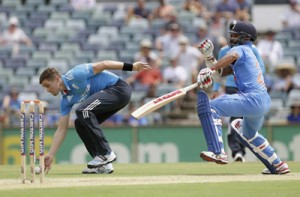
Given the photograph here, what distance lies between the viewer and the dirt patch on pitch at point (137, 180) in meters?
10.5

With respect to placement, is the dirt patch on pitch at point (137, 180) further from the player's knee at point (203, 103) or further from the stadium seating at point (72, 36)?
the stadium seating at point (72, 36)

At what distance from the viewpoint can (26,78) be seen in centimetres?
2236

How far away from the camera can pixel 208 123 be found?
11375 mm

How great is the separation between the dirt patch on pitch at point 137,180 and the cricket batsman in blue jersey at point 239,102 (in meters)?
0.31

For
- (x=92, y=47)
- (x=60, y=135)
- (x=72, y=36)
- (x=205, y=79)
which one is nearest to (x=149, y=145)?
(x=92, y=47)

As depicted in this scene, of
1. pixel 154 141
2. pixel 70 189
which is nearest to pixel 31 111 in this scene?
pixel 70 189

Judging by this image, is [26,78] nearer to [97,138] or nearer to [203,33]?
[203,33]

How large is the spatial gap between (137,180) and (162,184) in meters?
0.77

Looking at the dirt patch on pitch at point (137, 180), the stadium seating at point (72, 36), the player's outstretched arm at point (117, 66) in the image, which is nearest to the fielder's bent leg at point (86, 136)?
the player's outstretched arm at point (117, 66)

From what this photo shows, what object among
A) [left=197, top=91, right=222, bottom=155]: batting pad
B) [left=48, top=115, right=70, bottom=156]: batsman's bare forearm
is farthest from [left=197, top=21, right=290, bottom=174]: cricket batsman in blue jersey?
[left=48, top=115, right=70, bottom=156]: batsman's bare forearm

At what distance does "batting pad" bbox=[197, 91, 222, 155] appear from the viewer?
37.3 feet

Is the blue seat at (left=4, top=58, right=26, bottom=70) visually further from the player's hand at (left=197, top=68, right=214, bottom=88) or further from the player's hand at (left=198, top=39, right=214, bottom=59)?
the player's hand at (left=197, top=68, right=214, bottom=88)

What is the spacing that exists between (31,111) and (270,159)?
10.6ft

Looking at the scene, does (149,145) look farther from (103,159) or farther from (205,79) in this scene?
(205,79)
